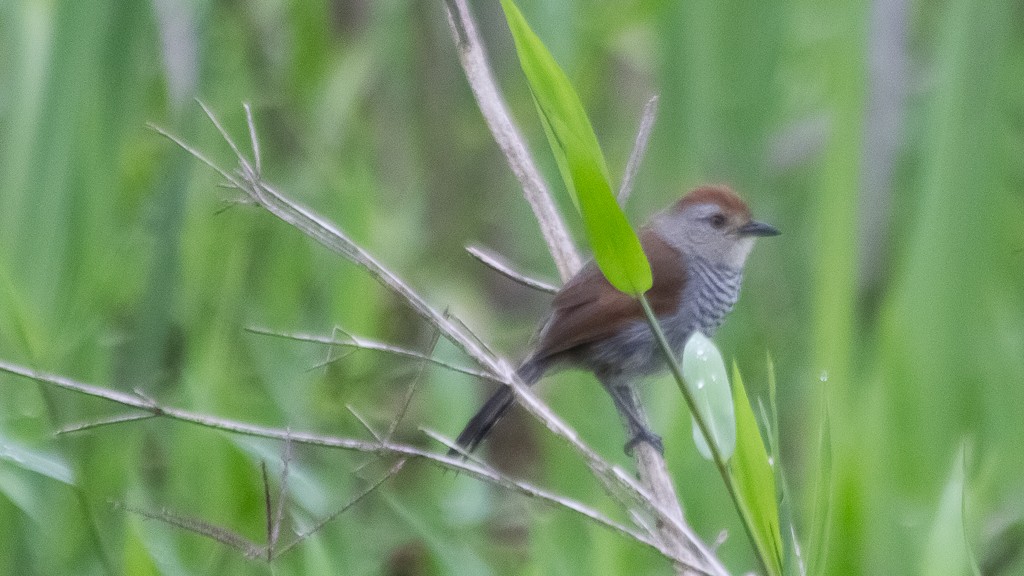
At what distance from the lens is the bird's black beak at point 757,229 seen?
3.01 metres

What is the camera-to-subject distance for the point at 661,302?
10.0ft

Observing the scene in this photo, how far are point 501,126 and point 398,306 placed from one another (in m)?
1.29

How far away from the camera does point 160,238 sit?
2082 millimetres

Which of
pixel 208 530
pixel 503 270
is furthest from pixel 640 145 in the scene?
pixel 208 530

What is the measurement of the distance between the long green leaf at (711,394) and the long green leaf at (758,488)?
0.14ft

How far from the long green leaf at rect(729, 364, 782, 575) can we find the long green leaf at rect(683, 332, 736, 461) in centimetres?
4

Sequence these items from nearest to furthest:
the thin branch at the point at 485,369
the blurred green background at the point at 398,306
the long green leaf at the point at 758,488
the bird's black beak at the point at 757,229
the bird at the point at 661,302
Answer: the long green leaf at the point at 758,488
the thin branch at the point at 485,369
the blurred green background at the point at 398,306
the bird at the point at 661,302
the bird's black beak at the point at 757,229

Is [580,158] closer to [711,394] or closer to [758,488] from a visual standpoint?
[711,394]

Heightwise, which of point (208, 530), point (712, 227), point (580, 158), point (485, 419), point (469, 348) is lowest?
point (485, 419)

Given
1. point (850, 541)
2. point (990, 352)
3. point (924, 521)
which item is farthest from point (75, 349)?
point (990, 352)

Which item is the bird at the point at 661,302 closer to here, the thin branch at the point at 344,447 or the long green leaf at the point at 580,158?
the thin branch at the point at 344,447

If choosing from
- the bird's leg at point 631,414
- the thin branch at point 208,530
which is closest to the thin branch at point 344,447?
the thin branch at point 208,530

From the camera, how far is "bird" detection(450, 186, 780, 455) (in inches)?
112

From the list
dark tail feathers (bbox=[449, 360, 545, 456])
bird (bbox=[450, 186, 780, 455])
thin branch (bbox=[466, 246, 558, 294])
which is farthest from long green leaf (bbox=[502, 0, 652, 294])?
bird (bbox=[450, 186, 780, 455])
